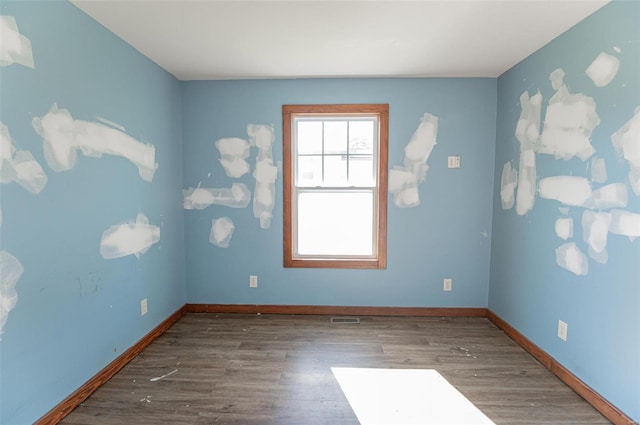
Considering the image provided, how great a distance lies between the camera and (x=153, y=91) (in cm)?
278

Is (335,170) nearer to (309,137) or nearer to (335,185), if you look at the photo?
(335,185)

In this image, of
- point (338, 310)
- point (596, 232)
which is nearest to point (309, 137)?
point (338, 310)

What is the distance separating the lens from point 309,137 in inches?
129

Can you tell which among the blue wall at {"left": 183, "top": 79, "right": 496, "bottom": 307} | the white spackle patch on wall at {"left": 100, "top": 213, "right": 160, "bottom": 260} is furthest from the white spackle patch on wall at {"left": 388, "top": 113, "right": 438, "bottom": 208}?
the white spackle patch on wall at {"left": 100, "top": 213, "right": 160, "bottom": 260}

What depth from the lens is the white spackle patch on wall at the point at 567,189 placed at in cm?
204

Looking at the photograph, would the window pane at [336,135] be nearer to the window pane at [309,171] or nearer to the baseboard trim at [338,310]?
the window pane at [309,171]

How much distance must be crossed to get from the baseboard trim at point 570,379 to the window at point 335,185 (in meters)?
1.24

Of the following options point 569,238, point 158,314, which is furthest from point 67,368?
point 569,238

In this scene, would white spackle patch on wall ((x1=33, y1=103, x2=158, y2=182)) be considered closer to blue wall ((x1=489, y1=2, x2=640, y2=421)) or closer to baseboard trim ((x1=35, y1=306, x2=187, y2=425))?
baseboard trim ((x1=35, y1=306, x2=187, y2=425))

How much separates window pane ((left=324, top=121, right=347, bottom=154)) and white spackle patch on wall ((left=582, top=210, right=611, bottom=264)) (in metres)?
1.99

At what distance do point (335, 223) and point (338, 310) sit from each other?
0.88m

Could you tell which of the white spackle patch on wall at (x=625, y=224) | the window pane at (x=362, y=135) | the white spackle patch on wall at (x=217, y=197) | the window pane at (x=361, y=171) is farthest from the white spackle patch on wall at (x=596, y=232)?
the white spackle patch on wall at (x=217, y=197)

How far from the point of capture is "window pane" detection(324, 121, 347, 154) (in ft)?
10.7

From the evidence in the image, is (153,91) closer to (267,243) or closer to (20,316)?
(267,243)
